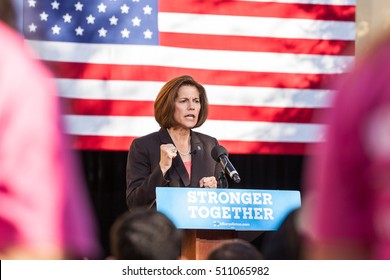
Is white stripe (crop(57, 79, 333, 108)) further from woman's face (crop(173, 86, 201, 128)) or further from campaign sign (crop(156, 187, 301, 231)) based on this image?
campaign sign (crop(156, 187, 301, 231))

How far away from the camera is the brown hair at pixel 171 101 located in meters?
5.85

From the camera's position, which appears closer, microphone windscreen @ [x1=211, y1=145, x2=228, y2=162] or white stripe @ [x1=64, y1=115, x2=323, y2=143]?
microphone windscreen @ [x1=211, y1=145, x2=228, y2=162]

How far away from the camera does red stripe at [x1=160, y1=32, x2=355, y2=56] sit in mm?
6500

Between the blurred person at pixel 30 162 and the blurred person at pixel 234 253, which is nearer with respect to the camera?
the blurred person at pixel 30 162

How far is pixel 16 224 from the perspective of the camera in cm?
129

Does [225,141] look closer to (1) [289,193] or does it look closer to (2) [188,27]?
(2) [188,27]

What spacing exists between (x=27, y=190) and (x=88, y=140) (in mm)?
5048

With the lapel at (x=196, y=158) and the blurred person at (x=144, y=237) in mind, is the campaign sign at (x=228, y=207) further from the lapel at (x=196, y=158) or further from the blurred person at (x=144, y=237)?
the blurred person at (x=144, y=237)

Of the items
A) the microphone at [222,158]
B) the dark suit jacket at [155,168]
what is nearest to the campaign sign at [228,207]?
the microphone at [222,158]

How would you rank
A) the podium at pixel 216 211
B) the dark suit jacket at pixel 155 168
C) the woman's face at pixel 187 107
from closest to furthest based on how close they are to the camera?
the podium at pixel 216 211 < the dark suit jacket at pixel 155 168 < the woman's face at pixel 187 107

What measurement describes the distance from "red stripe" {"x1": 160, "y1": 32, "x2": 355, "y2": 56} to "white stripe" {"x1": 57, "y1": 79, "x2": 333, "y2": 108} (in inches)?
10.9

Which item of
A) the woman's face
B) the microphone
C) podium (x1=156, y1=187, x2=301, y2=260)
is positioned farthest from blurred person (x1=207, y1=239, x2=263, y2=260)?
the woman's face
